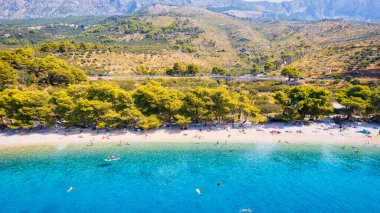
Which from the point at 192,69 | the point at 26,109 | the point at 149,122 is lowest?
the point at 149,122

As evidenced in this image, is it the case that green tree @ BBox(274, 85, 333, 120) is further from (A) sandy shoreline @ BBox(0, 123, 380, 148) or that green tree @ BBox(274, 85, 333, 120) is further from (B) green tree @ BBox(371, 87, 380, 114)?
(B) green tree @ BBox(371, 87, 380, 114)

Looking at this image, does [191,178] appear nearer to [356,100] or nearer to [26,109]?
[26,109]

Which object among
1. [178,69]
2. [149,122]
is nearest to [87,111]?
[149,122]

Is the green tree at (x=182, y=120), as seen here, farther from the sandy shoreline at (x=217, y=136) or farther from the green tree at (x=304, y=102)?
the green tree at (x=304, y=102)

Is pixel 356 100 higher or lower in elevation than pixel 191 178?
higher

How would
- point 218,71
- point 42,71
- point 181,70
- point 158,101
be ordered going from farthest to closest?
point 218,71, point 181,70, point 42,71, point 158,101

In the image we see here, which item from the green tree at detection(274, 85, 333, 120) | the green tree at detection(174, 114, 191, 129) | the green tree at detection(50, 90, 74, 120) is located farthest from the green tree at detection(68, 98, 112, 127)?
the green tree at detection(274, 85, 333, 120)
